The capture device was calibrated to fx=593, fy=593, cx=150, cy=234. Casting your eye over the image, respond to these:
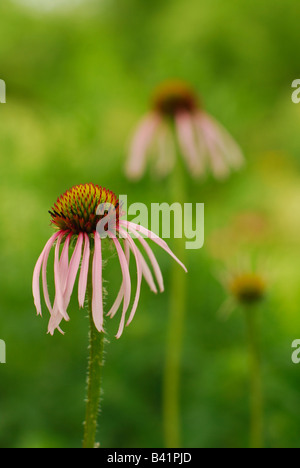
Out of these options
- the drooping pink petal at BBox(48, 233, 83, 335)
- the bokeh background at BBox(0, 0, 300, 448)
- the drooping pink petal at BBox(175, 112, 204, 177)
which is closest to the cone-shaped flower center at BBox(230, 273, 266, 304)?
the bokeh background at BBox(0, 0, 300, 448)

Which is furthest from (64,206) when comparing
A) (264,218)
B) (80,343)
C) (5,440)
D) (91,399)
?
(264,218)

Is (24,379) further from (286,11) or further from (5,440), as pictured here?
(286,11)

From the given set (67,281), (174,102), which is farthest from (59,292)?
(174,102)

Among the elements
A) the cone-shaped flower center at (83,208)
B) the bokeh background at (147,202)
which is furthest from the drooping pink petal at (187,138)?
the cone-shaped flower center at (83,208)

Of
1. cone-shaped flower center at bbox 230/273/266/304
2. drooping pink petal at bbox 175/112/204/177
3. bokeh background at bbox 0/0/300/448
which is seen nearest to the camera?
cone-shaped flower center at bbox 230/273/266/304

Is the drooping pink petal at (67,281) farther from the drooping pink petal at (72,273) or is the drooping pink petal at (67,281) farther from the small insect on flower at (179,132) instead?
the small insect on flower at (179,132)

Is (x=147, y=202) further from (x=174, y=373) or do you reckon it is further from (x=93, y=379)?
(x=93, y=379)

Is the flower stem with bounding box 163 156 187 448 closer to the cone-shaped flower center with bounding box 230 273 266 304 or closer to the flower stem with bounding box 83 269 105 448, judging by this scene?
the cone-shaped flower center with bounding box 230 273 266 304
